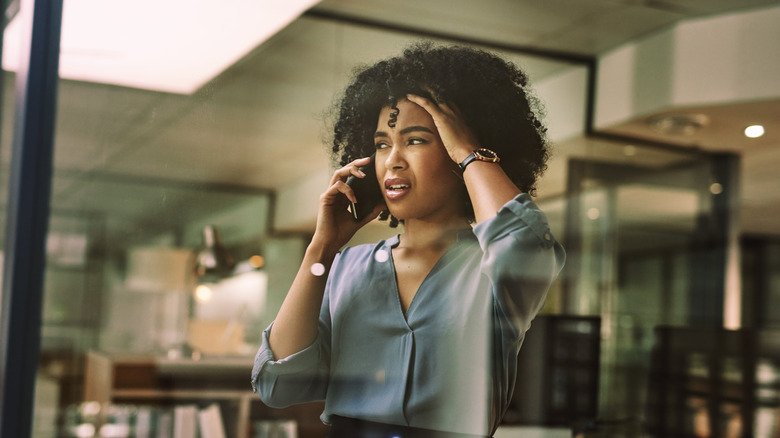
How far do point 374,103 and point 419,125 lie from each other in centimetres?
11

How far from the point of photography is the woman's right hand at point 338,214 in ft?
4.73

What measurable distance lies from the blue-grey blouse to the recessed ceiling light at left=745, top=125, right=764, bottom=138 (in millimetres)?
578

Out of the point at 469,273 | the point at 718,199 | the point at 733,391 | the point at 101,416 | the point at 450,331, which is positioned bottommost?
the point at 101,416

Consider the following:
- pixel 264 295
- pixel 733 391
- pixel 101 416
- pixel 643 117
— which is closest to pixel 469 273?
pixel 264 295

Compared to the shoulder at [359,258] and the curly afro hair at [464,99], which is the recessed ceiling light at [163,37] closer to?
the curly afro hair at [464,99]

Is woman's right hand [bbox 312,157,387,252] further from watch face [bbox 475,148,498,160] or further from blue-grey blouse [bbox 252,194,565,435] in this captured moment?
watch face [bbox 475,148,498,160]

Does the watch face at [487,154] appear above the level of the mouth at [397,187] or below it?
above

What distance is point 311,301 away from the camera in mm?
1438

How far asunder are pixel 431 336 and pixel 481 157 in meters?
0.37

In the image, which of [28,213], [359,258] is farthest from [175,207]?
[359,258]

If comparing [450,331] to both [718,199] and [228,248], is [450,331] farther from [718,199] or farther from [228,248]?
[718,199]

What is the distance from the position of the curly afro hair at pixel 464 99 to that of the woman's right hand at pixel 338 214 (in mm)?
23

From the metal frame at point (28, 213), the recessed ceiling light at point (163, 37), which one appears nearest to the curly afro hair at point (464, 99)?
the recessed ceiling light at point (163, 37)

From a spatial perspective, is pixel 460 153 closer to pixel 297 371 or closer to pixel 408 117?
pixel 408 117
